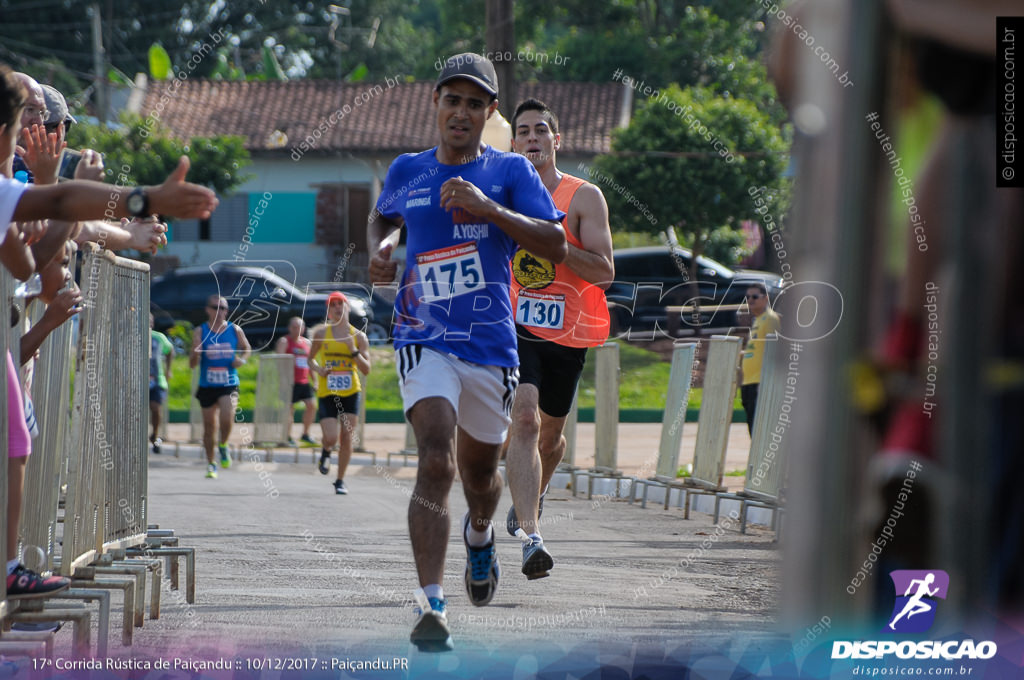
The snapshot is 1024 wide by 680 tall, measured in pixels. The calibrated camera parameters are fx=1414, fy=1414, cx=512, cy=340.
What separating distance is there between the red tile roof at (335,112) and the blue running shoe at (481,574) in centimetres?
2948

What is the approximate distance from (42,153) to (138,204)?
2.94ft

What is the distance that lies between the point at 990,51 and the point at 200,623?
4.04m

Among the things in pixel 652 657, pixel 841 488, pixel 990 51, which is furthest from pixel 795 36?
pixel 652 657

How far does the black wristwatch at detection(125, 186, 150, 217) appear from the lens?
10.8 ft

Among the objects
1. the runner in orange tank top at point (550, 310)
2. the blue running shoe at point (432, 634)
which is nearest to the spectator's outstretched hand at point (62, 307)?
the blue running shoe at point (432, 634)

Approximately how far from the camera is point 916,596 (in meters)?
1.75

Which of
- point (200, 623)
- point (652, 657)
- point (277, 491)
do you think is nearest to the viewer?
point (652, 657)

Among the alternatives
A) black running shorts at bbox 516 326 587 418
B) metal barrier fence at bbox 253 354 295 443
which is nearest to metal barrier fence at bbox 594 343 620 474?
black running shorts at bbox 516 326 587 418

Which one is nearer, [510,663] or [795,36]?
[795,36]

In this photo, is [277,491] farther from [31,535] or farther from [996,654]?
[996,654]

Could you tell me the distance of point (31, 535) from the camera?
4379 mm

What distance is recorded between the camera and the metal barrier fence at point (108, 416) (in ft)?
14.9

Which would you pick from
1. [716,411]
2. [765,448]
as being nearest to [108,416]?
[765,448]

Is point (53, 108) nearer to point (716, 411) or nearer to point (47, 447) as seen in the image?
point (47, 447)
